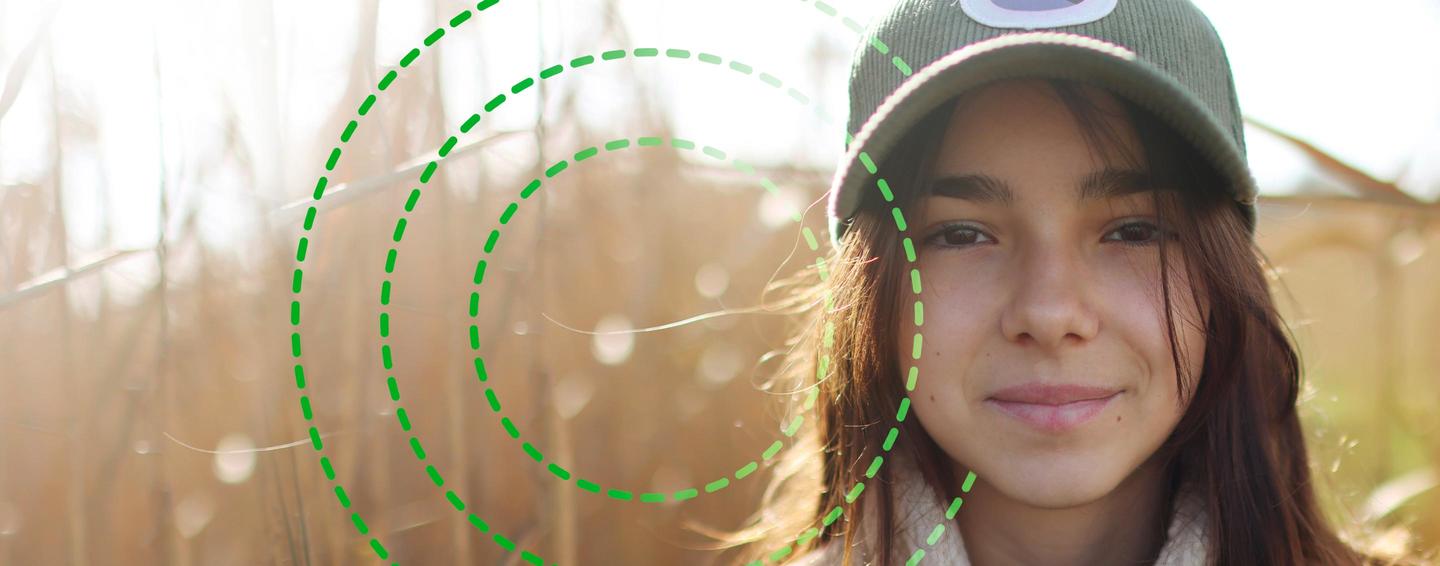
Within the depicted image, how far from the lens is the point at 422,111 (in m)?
0.96

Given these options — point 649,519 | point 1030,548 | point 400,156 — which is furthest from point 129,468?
point 1030,548

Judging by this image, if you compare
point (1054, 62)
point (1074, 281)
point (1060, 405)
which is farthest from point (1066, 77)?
point (1060, 405)

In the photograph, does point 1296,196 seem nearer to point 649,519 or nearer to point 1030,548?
point 1030,548

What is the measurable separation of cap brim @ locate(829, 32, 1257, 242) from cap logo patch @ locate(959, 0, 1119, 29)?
0.07 feet

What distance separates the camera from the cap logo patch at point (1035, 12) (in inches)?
30.0

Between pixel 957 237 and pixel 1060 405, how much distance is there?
6.5 inches

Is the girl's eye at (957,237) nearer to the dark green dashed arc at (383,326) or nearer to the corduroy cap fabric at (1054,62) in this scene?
the corduroy cap fabric at (1054,62)

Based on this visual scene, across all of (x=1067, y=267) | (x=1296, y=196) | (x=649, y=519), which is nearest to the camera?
(x=1067, y=267)

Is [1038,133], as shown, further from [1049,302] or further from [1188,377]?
[1188,377]

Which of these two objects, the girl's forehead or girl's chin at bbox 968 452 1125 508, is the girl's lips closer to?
girl's chin at bbox 968 452 1125 508

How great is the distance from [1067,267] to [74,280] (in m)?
0.88

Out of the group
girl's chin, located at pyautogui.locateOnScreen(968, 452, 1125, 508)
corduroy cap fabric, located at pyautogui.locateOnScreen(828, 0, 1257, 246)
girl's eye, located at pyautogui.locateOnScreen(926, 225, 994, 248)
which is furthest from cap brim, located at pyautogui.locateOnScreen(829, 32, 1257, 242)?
girl's chin, located at pyautogui.locateOnScreen(968, 452, 1125, 508)

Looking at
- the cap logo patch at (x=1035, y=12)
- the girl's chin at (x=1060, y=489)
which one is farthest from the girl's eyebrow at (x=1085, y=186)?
the girl's chin at (x=1060, y=489)

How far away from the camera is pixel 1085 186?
30.8 inches
